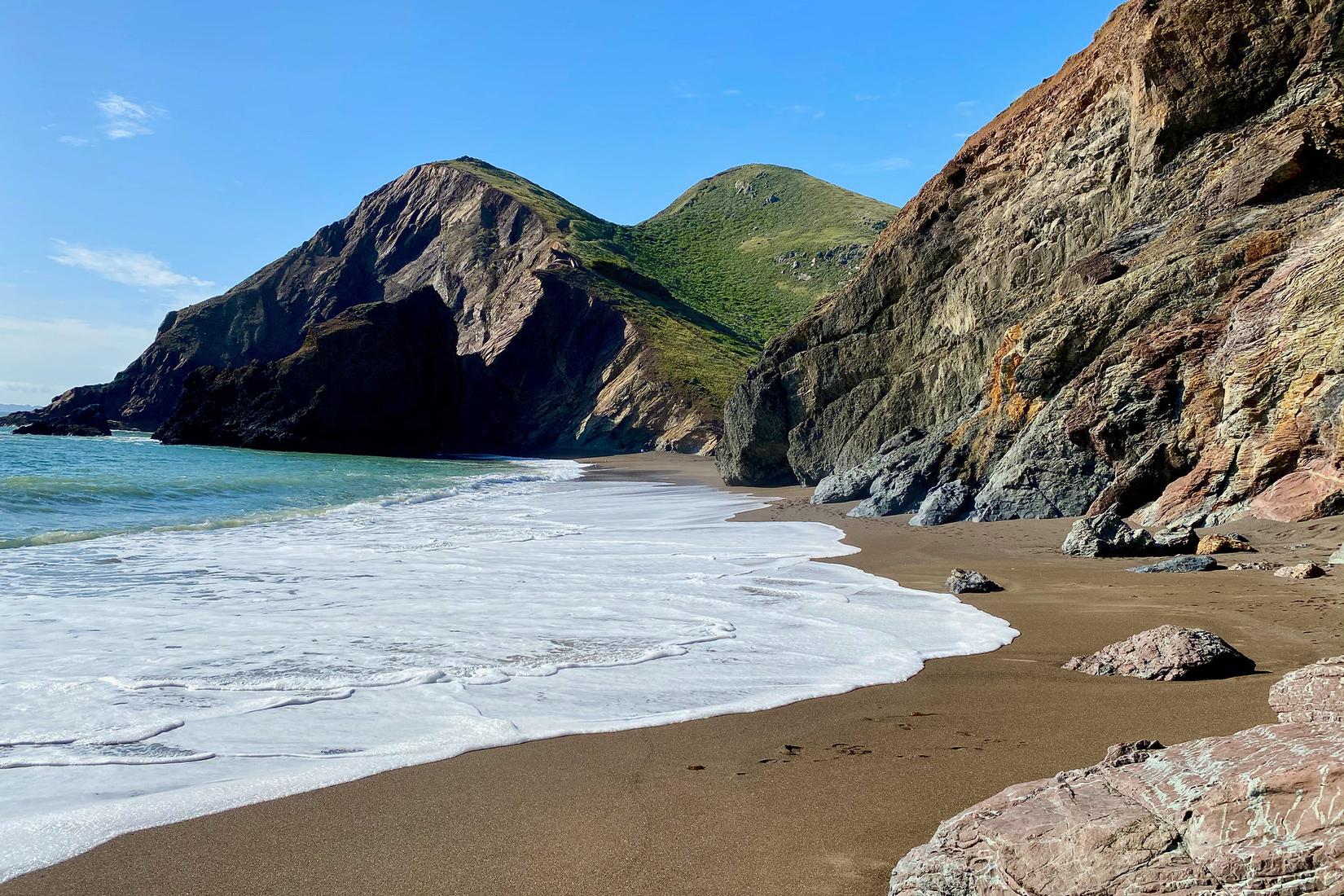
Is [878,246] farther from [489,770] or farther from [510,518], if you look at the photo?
[489,770]

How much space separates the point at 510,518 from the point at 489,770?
40.7 ft

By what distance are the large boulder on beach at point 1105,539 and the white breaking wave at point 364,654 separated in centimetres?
238

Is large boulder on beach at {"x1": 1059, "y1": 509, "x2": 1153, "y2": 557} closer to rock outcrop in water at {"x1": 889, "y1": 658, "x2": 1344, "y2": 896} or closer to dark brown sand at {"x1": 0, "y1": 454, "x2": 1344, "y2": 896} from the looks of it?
dark brown sand at {"x1": 0, "y1": 454, "x2": 1344, "y2": 896}

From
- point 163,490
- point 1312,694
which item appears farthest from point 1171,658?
point 163,490

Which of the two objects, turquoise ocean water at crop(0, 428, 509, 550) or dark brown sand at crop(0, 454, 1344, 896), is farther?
turquoise ocean water at crop(0, 428, 509, 550)

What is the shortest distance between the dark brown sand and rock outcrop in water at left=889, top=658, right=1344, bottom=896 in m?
0.49

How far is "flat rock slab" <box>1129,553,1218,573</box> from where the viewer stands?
7.57 m

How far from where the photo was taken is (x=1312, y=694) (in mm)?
3465

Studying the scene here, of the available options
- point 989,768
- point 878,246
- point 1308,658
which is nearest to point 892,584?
point 1308,658

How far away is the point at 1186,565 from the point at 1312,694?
4659mm

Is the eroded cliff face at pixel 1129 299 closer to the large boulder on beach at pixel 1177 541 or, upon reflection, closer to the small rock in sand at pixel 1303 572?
the large boulder on beach at pixel 1177 541

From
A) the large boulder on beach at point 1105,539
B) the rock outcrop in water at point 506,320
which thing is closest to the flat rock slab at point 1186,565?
the large boulder on beach at point 1105,539

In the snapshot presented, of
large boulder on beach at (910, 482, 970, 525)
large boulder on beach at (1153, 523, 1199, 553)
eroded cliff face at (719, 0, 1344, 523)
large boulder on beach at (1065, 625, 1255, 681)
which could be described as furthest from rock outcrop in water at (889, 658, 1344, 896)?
large boulder on beach at (910, 482, 970, 525)

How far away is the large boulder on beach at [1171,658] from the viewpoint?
4.43 meters
